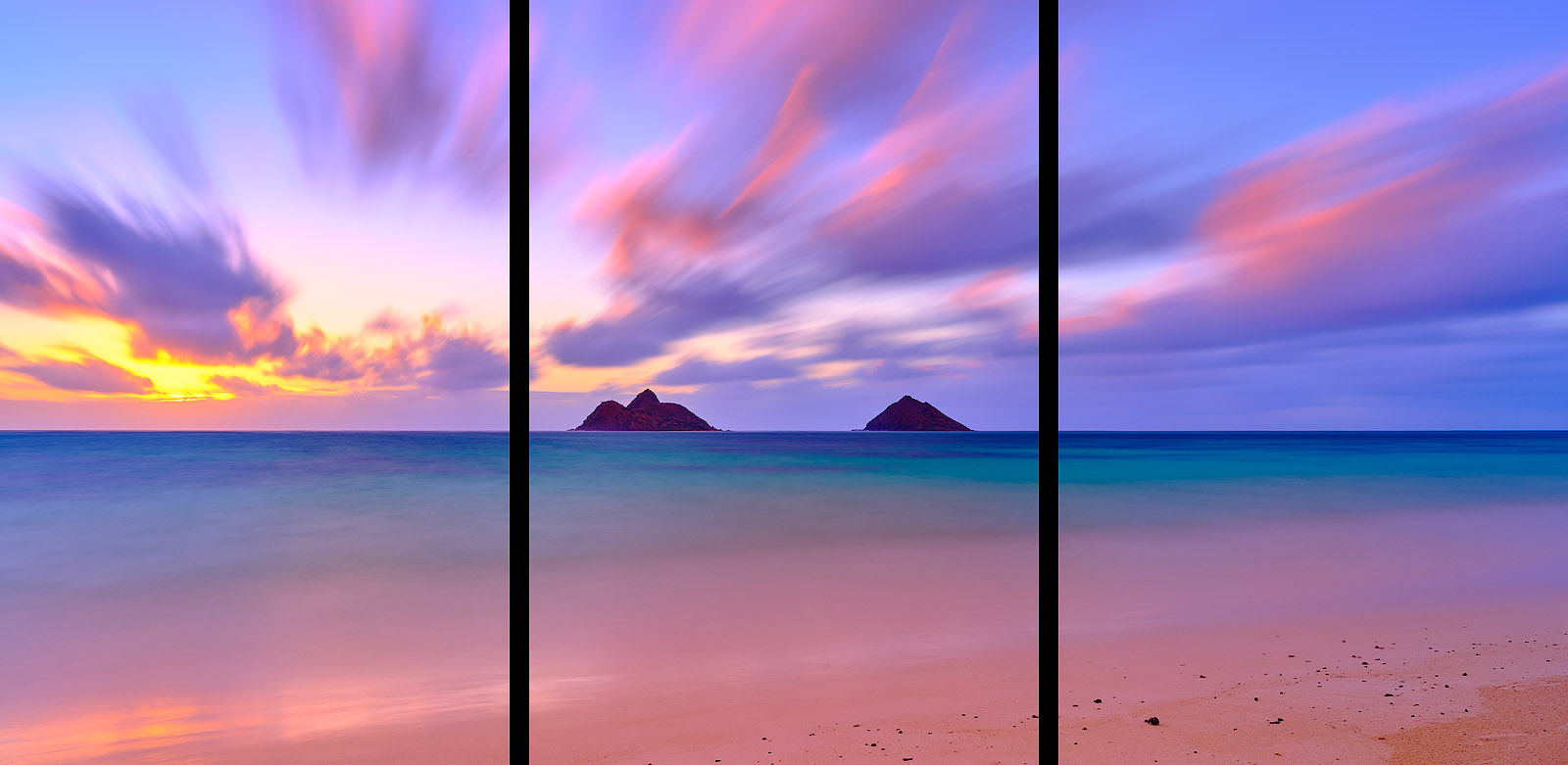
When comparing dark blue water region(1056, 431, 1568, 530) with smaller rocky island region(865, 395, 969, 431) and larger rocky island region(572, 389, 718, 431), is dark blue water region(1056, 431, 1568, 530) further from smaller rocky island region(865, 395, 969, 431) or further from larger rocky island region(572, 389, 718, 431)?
larger rocky island region(572, 389, 718, 431)

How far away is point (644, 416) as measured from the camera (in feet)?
104

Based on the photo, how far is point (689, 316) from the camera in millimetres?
20516

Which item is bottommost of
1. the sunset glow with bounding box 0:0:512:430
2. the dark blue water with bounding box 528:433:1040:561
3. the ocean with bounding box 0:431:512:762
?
the dark blue water with bounding box 528:433:1040:561

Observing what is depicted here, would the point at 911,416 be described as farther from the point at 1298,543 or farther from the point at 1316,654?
the point at 1316,654

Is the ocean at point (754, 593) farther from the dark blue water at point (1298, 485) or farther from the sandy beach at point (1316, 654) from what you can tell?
the dark blue water at point (1298, 485)

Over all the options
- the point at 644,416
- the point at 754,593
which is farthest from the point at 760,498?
the point at 644,416

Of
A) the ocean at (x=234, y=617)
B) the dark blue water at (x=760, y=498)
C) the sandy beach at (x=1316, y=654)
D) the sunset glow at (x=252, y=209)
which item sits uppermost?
the sunset glow at (x=252, y=209)

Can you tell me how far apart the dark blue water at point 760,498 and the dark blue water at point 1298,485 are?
141 centimetres

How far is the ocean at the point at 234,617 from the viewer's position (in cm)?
282

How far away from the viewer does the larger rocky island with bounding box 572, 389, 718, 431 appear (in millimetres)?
31406

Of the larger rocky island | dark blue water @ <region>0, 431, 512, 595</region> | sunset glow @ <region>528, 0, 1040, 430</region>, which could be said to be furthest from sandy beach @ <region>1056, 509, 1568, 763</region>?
the larger rocky island

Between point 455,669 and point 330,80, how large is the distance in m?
3.97

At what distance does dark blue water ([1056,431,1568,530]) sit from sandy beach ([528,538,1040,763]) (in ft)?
5.68

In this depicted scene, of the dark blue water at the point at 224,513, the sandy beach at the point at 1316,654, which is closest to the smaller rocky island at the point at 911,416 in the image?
the dark blue water at the point at 224,513
